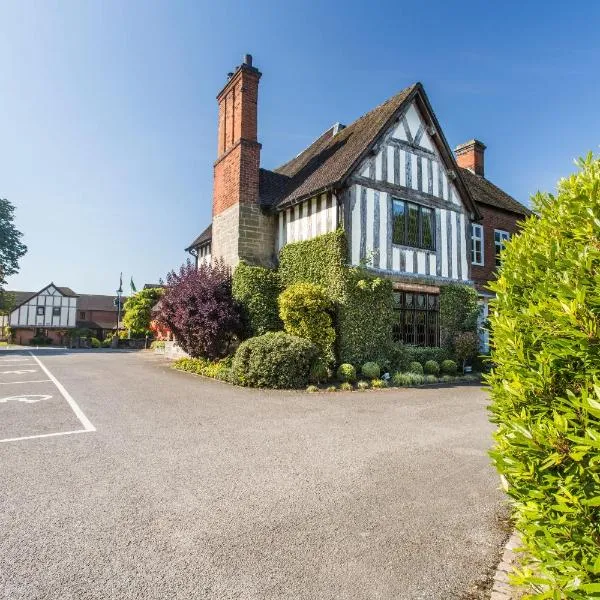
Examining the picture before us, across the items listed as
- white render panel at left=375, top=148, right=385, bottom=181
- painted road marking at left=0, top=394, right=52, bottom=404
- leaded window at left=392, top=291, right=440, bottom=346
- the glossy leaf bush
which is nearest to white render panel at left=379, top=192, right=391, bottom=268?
white render panel at left=375, top=148, right=385, bottom=181

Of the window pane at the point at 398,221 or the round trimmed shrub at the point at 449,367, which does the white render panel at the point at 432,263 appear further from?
the round trimmed shrub at the point at 449,367

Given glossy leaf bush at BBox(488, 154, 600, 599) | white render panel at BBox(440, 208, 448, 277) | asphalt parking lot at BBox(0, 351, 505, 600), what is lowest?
asphalt parking lot at BBox(0, 351, 505, 600)

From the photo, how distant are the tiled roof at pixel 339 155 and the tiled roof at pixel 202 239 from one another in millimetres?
4924

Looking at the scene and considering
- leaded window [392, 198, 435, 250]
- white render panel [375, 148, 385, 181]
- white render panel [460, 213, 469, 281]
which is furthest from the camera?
white render panel [460, 213, 469, 281]

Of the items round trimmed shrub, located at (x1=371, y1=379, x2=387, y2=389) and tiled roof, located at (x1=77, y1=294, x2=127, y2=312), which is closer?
round trimmed shrub, located at (x1=371, y1=379, x2=387, y2=389)

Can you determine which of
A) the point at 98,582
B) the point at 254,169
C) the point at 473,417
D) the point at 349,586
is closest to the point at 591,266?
the point at 349,586

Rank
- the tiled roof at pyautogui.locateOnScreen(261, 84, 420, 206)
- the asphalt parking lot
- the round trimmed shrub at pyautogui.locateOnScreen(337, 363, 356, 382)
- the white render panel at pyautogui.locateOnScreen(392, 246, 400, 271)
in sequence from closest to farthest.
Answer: the asphalt parking lot, the round trimmed shrub at pyautogui.locateOnScreen(337, 363, 356, 382), the tiled roof at pyautogui.locateOnScreen(261, 84, 420, 206), the white render panel at pyautogui.locateOnScreen(392, 246, 400, 271)

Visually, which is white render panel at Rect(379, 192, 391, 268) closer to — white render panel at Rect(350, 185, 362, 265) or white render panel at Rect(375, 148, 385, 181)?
white render panel at Rect(375, 148, 385, 181)

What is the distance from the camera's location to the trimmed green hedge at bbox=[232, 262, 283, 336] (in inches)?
501

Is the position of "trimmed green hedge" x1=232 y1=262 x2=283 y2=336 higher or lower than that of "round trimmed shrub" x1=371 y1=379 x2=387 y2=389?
higher

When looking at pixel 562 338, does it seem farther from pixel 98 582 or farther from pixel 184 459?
pixel 184 459

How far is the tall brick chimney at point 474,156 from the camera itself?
2106cm

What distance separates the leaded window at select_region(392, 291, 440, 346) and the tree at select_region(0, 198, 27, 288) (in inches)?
1792

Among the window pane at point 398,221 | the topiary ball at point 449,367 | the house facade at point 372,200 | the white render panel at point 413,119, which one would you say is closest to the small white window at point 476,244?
the house facade at point 372,200
